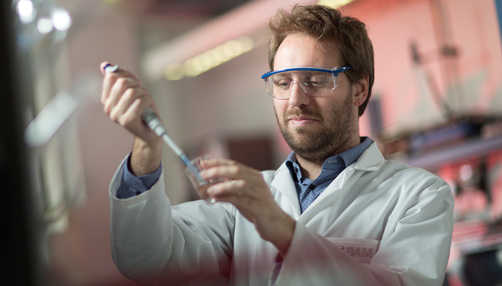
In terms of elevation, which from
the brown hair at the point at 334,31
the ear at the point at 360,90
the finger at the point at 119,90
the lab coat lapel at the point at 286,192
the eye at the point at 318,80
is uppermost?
the brown hair at the point at 334,31

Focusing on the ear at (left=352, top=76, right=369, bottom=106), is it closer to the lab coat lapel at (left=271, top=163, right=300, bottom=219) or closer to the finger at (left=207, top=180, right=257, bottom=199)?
the lab coat lapel at (left=271, top=163, right=300, bottom=219)

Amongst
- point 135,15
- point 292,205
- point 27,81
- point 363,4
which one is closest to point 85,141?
point 135,15

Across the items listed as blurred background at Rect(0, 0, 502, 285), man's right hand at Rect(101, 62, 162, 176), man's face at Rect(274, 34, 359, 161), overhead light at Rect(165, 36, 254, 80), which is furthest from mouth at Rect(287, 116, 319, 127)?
overhead light at Rect(165, 36, 254, 80)

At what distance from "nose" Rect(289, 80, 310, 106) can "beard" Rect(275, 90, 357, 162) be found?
0.6 inches

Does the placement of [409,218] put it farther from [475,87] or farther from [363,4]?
[363,4]

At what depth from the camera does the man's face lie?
1.16m

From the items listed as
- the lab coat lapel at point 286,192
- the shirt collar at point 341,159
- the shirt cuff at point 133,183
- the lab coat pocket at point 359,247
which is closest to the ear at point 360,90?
the shirt collar at point 341,159

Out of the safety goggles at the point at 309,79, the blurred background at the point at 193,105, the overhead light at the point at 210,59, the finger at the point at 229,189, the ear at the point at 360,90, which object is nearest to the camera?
the blurred background at the point at 193,105

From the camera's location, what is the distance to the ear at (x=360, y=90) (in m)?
1.30

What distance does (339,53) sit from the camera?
120 cm

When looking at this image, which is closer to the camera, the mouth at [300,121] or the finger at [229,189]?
the finger at [229,189]

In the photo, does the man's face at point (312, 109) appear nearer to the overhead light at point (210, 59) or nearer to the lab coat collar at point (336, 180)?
the lab coat collar at point (336, 180)

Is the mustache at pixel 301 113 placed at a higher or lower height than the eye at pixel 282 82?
lower

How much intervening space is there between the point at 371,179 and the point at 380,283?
0.33 m
